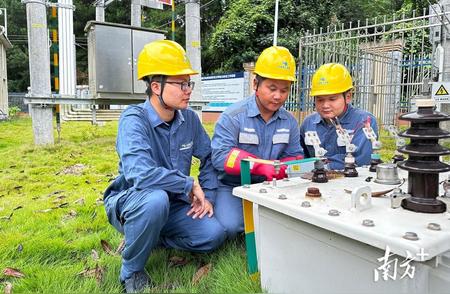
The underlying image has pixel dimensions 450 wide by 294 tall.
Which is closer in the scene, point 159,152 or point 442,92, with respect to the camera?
point 159,152

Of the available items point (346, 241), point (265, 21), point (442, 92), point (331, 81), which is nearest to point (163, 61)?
point (331, 81)

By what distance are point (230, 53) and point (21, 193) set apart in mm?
13462

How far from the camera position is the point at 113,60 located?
6531mm

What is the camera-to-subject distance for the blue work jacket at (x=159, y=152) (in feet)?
6.42

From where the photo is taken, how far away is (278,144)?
2.48 meters

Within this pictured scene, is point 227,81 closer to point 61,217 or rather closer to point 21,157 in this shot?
point 21,157

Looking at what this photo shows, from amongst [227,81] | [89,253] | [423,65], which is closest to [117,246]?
[89,253]

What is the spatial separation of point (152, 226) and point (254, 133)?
89 centimetres

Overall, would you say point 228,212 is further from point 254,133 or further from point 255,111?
point 255,111

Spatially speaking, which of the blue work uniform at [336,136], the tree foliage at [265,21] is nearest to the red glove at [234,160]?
the blue work uniform at [336,136]

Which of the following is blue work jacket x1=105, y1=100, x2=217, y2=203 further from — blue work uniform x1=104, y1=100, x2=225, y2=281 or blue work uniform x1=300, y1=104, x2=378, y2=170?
blue work uniform x1=300, y1=104, x2=378, y2=170

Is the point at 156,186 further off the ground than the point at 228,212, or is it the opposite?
the point at 156,186

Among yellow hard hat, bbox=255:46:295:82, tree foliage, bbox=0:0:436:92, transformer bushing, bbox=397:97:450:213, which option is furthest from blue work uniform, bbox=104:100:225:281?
tree foliage, bbox=0:0:436:92

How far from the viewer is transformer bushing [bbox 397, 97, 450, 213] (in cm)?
119
